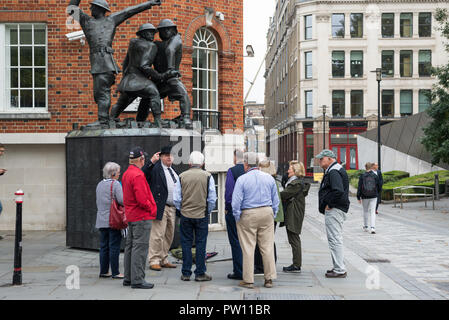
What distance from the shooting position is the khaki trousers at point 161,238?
9.08m

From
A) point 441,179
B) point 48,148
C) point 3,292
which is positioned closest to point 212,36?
point 48,148

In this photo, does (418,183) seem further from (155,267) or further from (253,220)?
(253,220)

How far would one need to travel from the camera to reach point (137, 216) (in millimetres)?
7625

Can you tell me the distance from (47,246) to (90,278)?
3932mm

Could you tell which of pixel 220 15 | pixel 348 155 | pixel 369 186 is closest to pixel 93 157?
pixel 220 15

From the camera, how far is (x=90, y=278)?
8.32 meters

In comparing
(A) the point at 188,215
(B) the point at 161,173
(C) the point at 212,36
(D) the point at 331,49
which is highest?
(D) the point at 331,49

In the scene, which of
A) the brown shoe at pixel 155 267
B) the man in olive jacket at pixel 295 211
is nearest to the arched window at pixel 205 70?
the man in olive jacket at pixel 295 211

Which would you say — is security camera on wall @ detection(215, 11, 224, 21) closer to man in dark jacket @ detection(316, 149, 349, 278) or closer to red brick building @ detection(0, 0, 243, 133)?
red brick building @ detection(0, 0, 243, 133)

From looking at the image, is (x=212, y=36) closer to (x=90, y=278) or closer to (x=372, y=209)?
(x=372, y=209)

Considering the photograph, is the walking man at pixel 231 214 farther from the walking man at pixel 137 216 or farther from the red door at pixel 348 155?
the red door at pixel 348 155

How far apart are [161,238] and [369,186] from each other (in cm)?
725
